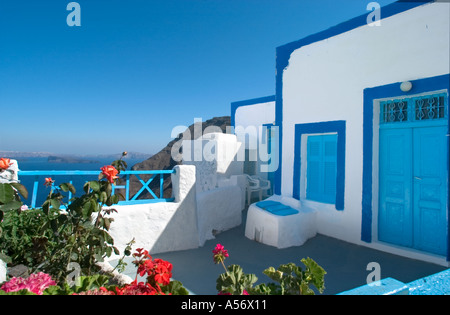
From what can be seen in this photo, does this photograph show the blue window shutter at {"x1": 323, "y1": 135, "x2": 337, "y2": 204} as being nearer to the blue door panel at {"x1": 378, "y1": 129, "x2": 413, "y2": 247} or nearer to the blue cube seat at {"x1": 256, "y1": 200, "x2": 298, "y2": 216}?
the blue cube seat at {"x1": 256, "y1": 200, "x2": 298, "y2": 216}

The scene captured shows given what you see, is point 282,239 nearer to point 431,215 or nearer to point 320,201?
point 320,201

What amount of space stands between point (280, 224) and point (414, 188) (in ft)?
7.24

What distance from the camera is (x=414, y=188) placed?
4.75 meters

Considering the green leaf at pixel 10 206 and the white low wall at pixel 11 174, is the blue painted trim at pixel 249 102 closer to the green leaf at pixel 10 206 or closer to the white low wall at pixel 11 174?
the white low wall at pixel 11 174

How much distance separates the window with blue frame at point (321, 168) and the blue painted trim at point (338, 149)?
163 millimetres

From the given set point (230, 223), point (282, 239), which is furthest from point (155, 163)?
point (282, 239)

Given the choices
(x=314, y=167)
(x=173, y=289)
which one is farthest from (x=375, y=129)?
(x=173, y=289)

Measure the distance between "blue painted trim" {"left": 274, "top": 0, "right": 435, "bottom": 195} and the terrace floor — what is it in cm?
175

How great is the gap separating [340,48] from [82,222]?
209 inches

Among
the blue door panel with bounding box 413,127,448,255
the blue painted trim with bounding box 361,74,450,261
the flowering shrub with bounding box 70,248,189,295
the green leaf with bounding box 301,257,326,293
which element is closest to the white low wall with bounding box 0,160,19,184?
the flowering shrub with bounding box 70,248,189,295

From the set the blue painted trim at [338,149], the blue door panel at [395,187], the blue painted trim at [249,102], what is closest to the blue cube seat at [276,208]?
the blue painted trim at [338,149]

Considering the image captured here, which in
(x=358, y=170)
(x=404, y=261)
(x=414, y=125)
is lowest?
(x=404, y=261)
